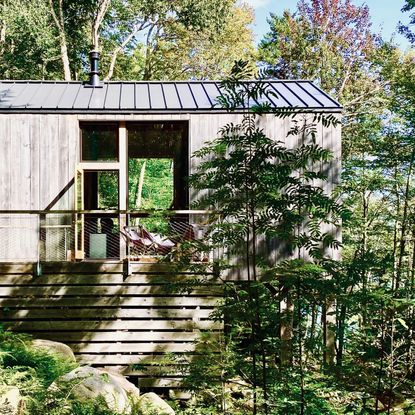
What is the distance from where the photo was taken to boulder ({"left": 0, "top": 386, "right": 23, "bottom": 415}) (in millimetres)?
3574

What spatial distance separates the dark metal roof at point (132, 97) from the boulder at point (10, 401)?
4.73m

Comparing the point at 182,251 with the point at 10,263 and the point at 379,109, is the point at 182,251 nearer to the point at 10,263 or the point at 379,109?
the point at 10,263

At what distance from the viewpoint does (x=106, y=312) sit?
654 cm

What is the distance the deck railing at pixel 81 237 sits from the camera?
6.91m

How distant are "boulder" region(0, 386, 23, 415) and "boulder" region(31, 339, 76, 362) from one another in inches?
82.4

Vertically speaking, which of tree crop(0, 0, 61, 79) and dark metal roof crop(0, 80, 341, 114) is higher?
tree crop(0, 0, 61, 79)

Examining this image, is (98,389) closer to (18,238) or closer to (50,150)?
(18,238)

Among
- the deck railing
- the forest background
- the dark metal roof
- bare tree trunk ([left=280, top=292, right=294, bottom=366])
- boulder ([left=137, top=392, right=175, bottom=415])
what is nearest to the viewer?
bare tree trunk ([left=280, top=292, right=294, bottom=366])

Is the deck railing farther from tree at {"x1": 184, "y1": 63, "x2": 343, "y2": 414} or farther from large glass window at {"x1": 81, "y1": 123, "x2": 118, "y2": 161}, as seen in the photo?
tree at {"x1": 184, "y1": 63, "x2": 343, "y2": 414}

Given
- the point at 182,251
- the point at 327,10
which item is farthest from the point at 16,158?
the point at 327,10

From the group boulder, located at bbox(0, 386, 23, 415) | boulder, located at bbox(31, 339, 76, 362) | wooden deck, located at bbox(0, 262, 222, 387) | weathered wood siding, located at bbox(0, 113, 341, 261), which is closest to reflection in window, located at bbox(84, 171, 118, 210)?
weathered wood siding, located at bbox(0, 113, 341, 261)

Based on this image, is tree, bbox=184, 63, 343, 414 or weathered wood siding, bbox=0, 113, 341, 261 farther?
weathered wood siding, bbox=0, 113, 341, 261

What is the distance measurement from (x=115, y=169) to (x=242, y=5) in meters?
14.4

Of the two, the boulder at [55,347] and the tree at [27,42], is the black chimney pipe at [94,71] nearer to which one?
the boulder at [55,347]
